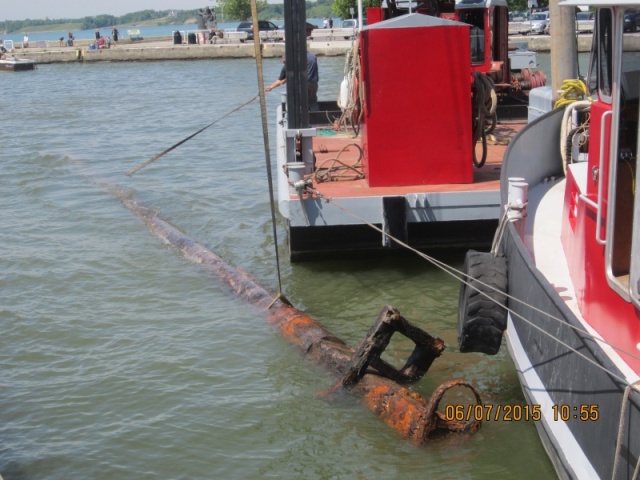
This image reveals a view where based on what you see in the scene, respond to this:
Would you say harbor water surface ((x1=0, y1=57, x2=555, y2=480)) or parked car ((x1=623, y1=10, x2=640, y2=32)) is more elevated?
parked car ((x1=623, y1=10, x2=640, y2=32))

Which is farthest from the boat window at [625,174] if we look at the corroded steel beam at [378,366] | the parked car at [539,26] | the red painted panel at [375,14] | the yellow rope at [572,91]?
the parked car at [539,26]

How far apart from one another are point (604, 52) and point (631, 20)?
1.42ft

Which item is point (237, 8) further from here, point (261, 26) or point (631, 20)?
point (631, 20)

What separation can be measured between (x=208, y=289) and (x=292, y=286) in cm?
87

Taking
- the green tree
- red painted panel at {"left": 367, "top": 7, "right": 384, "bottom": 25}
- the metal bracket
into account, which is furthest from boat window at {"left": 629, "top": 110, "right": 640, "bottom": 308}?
the green tree

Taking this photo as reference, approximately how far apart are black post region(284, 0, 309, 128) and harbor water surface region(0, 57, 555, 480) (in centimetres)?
162

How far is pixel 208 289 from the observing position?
9.23 m

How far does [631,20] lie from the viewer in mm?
4184

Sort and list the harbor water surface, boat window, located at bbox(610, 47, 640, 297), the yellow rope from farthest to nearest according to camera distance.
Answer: the yellow rope
the harbor water surface
boat window, located at bbox(610, 47, 640, 297)

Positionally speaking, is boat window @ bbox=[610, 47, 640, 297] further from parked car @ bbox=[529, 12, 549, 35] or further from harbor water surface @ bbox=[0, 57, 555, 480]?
parked car @ bbox=[529, 12, 549, 35]

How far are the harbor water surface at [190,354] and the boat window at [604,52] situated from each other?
7.71ft

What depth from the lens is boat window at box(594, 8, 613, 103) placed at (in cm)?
451

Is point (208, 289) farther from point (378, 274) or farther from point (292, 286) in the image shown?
point (378, 274)

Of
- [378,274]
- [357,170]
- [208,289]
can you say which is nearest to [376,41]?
[357,170]
